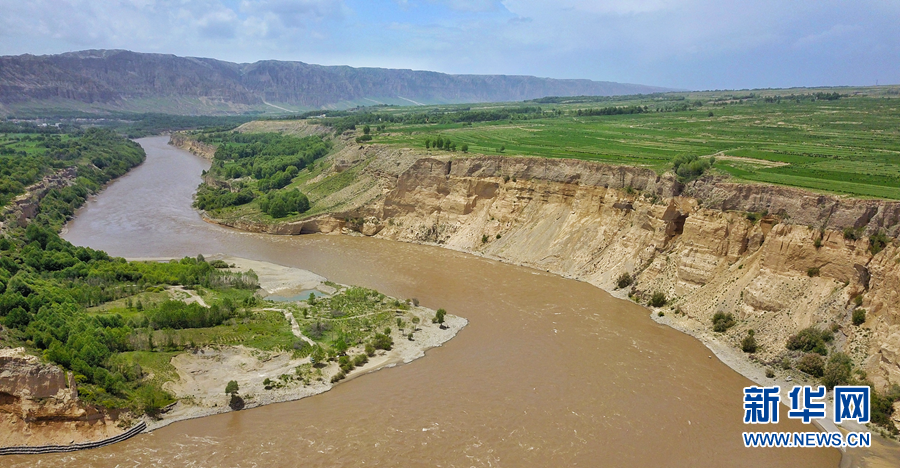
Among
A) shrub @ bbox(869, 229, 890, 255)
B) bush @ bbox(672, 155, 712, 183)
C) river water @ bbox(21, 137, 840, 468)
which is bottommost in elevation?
river water @ bbox(21, 137, 840, 468)

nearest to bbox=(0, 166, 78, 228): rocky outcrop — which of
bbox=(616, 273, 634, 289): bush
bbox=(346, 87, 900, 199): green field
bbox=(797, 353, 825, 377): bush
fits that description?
bbox=(346, 87, 900, 199): green field

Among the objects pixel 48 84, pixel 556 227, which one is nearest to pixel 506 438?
pixel 556 227

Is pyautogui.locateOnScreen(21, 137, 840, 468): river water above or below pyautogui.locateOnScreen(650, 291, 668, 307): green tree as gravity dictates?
below

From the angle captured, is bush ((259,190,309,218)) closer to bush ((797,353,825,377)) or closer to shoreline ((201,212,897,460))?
shoreline ((201,212,897,460))

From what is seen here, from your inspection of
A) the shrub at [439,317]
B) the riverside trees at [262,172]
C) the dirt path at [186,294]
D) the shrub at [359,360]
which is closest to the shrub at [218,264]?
the dirt path at [186,294]

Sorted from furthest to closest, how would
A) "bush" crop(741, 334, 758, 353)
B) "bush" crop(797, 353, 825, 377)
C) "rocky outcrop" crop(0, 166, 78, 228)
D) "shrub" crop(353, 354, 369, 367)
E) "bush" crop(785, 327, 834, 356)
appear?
"rocky outcrop" crop(0, 166, 78, 228) < "bush" crop(741, 334, 758, 353) < "shrub" crop(353, 354, 369, 367) < "bush" crop(785, 327, 834, 356) < "bush" crop(797, 353, 825, 377)

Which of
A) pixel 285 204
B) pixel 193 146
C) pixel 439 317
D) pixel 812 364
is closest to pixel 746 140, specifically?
pixel 812 364

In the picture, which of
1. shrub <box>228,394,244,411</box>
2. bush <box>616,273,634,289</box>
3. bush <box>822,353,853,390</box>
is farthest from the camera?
bush <box>616,273,634,289</box>

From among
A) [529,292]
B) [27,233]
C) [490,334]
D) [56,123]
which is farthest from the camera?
[56,123]

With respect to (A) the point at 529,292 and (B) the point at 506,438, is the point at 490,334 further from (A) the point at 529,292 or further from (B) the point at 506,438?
(B) the point at 506,438
